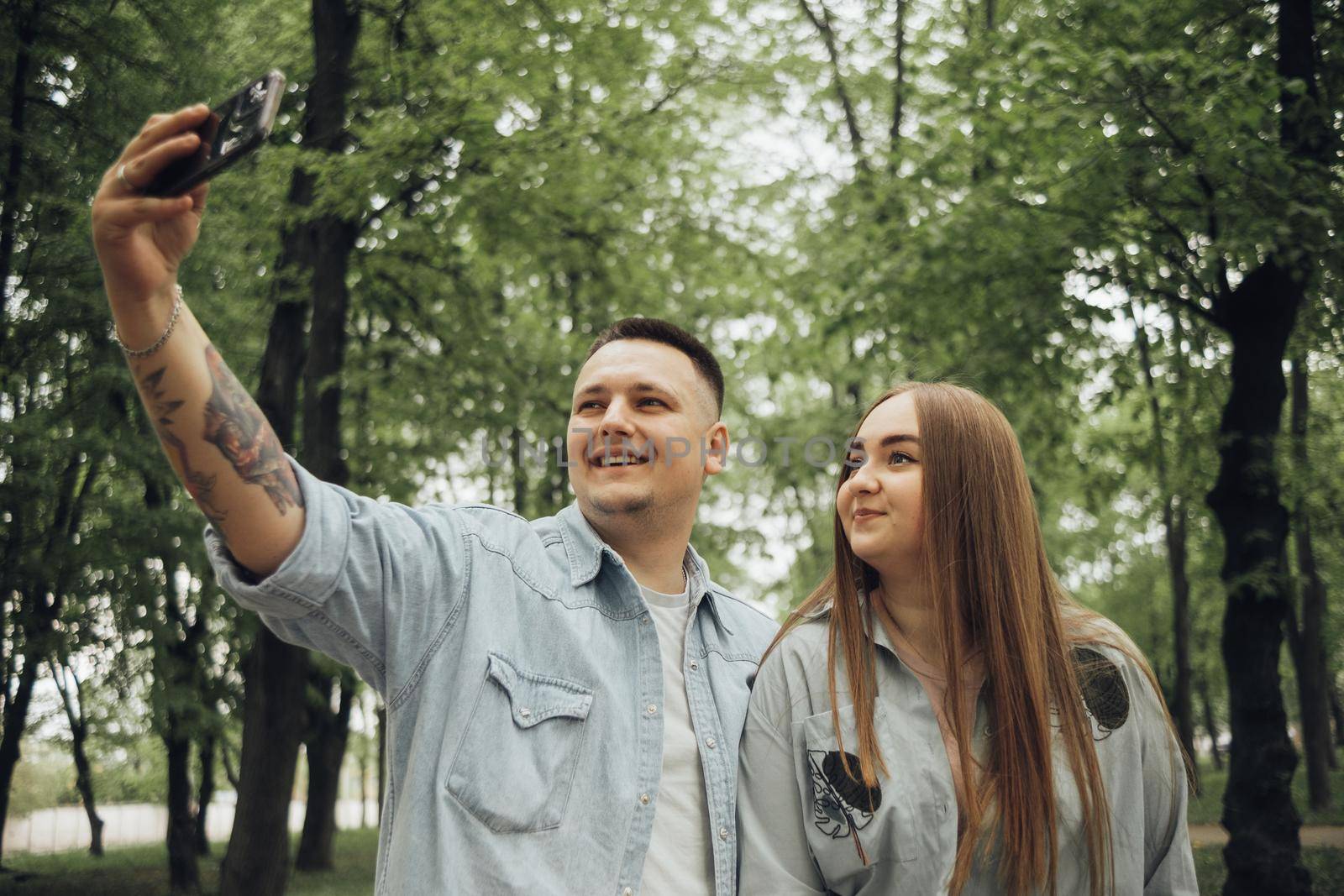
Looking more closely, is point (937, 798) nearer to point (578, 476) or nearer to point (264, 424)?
point (578, 476)

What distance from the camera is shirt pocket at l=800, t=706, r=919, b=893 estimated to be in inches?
106

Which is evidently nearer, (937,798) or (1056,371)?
(937,798)

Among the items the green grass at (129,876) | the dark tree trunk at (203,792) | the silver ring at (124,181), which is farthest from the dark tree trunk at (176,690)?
the silver ring at (124,181)

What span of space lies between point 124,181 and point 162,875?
2084cm

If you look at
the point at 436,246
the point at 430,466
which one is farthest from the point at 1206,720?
the point at 436,246

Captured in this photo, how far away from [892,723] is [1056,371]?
330 inches

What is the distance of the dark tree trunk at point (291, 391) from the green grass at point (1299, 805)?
432 inches

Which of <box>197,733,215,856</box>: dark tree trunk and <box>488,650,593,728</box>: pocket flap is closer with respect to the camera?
<box>488,650,593,728</box>: pocket flap

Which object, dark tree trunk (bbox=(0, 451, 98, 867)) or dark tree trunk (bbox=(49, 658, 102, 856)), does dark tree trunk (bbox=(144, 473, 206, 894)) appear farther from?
dark tree trunk (bbox=(49, 658, 102, 856))

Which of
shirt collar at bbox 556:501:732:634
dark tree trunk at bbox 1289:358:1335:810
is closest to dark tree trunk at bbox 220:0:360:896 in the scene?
shirt collar at bbox 556:501:732:634

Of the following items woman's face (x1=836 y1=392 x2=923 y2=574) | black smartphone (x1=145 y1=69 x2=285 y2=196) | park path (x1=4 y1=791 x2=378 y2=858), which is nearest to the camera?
black smartphone (x1=145 y1=69 x2=285 y2=196)

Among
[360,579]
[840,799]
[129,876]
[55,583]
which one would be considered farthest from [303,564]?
[129,876]

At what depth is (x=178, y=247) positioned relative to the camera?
6.24ft

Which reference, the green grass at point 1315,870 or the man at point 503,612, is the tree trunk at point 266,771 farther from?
the green grass at point 1315,870
